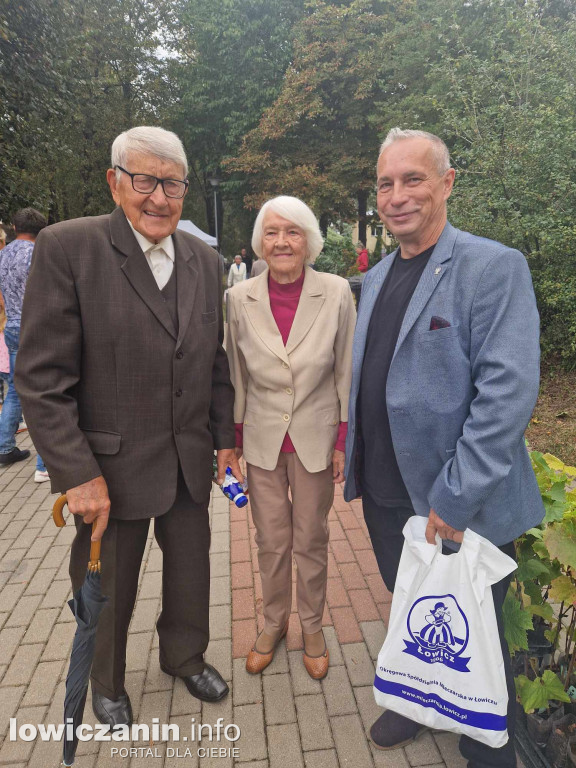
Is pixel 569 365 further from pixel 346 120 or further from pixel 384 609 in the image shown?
pixel 346 120

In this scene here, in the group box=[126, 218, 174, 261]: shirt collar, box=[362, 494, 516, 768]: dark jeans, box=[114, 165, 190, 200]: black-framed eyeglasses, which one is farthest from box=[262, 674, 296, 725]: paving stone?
box=[114, 165, 190, 200]: black-framed eyeglasses

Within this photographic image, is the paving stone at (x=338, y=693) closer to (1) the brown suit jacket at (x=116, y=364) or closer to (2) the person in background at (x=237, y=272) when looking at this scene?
(1) the brown suit jacket at (x=116, y=364)

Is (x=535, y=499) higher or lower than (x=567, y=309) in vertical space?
higher

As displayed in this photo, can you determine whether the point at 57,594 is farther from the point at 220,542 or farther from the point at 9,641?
the point at 220,542

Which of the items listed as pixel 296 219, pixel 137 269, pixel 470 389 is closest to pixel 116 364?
pixel 137 269

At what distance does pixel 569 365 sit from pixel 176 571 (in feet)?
22.0

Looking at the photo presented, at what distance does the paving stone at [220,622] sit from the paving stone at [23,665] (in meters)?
0.91

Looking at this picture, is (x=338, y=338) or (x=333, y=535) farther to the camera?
(x=333, y=535)

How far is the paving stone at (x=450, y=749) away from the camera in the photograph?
208 cm

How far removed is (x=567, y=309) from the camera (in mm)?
6816

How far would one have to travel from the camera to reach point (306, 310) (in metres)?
2.30

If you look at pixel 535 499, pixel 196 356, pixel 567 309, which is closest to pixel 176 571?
pixel 196 356

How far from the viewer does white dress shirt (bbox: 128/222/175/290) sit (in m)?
2.00

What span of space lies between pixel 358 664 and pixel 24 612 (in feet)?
6.49
